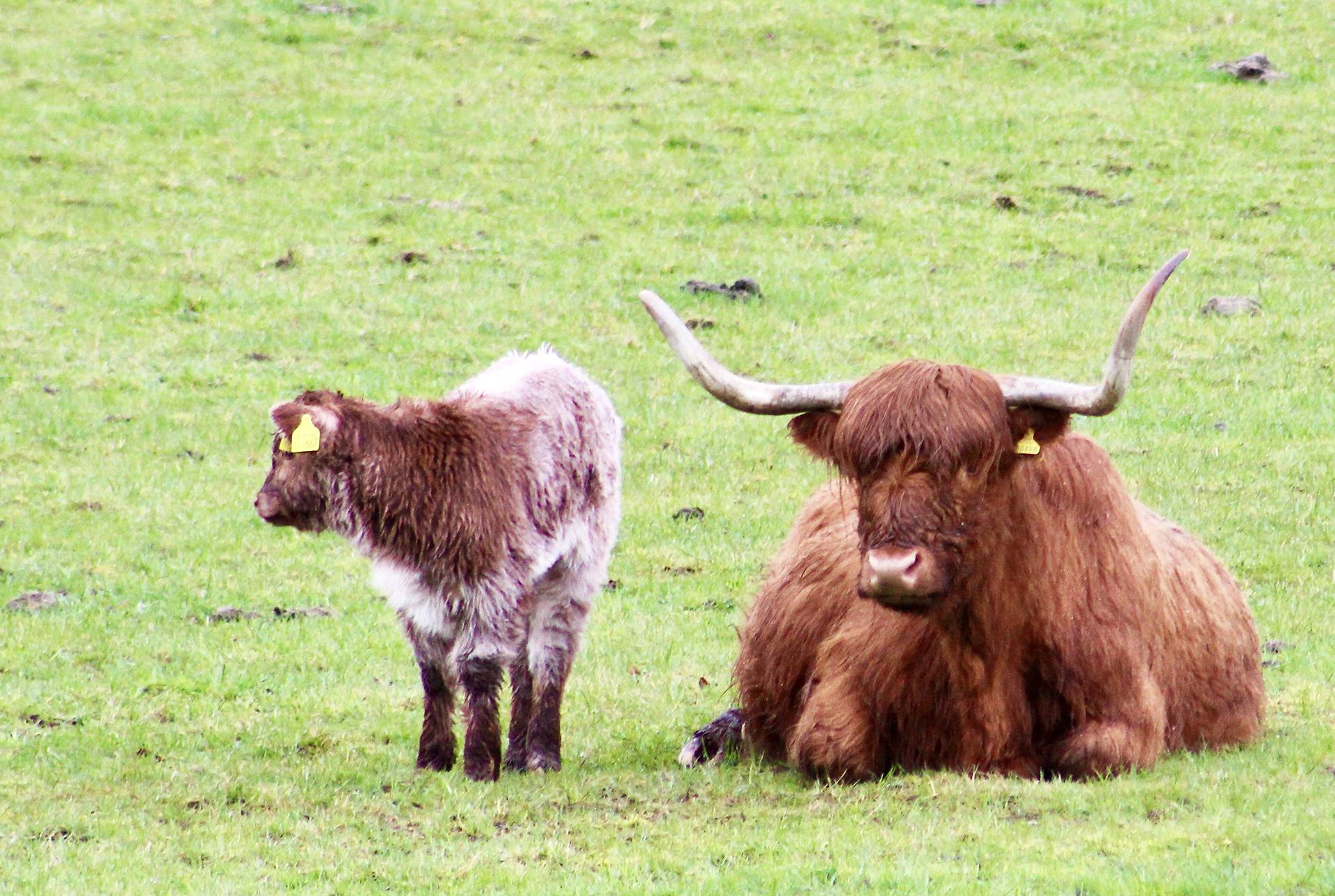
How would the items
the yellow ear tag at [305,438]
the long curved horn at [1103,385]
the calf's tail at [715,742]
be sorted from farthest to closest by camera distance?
the calf's tail at [715,742], the yellow ear tag at [305,438], the long curved horn at [1103,385]

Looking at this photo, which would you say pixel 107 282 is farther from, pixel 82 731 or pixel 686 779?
pixel 686 779

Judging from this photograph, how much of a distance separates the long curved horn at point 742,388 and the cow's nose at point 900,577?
833 millimetres

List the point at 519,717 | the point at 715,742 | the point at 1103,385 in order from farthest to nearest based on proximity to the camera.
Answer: the point at 715,742 < the point at 519,717 < the point at 1103,385

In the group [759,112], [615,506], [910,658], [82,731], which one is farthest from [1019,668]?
[759,112]

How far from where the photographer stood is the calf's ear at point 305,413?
766 centimetres

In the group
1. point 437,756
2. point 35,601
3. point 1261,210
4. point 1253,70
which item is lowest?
point 35,601

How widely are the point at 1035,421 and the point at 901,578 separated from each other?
919mm

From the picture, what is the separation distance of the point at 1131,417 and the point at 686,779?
791 centimetres

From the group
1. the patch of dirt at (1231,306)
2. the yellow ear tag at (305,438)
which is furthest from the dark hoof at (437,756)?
the patch of dirt at (1231,306)

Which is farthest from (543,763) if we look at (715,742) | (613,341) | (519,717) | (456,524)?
(613,341)

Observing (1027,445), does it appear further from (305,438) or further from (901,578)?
(305,438)

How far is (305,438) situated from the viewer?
7.61 metres

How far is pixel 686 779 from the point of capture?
7.64m

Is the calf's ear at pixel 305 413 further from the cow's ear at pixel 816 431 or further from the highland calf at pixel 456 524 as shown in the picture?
the cow's ear at pixel 816 431
